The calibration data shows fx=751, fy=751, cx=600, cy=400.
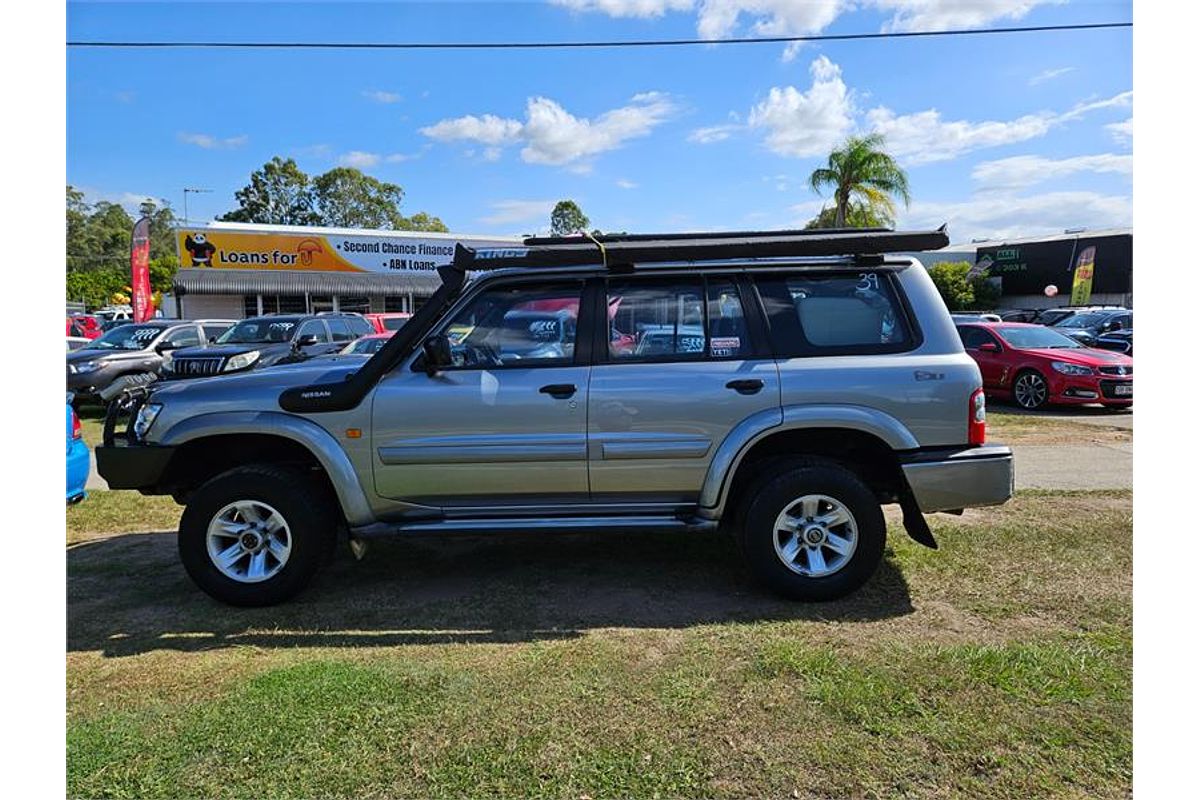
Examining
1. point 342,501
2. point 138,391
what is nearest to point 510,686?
point 342,501

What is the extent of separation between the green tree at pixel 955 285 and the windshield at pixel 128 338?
3519 cm

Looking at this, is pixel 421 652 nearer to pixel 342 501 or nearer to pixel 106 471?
pixel 342 501

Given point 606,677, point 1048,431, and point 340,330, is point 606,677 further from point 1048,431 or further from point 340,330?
point 340,330

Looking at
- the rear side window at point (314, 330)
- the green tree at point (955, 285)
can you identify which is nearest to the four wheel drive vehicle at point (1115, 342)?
the rear side window at point (314, 330)

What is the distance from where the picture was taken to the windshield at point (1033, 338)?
41.5ft

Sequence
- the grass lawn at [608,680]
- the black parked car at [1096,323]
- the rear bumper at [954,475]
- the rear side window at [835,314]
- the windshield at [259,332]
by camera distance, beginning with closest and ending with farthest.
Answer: the grass lawn at [608,680], the rear bumper at [954,475], the rear side window at [835,314], the windshield at [259,332], the black parked car at [1096,323]

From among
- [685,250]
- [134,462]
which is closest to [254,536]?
[134,462]

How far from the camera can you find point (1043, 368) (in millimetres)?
11938

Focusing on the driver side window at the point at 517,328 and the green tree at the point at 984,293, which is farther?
the green tree at the point at 984,293

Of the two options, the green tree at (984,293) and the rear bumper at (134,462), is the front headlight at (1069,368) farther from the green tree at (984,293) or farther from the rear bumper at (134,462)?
the green tree at (984,293)

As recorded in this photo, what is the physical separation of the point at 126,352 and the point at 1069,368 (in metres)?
15.5

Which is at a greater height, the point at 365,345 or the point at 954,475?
the point at 365,345

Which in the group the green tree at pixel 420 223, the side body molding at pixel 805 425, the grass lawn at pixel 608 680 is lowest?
the grass lawn at pixel 608 680

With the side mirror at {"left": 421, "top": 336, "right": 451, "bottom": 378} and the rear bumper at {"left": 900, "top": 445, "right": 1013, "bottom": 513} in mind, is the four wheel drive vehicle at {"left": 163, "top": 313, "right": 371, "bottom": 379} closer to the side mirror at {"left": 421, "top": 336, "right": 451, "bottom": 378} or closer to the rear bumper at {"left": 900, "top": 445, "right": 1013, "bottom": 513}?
the side mirror at {"left": 421, "top": 336, "right": 451, "bottom": 378}
